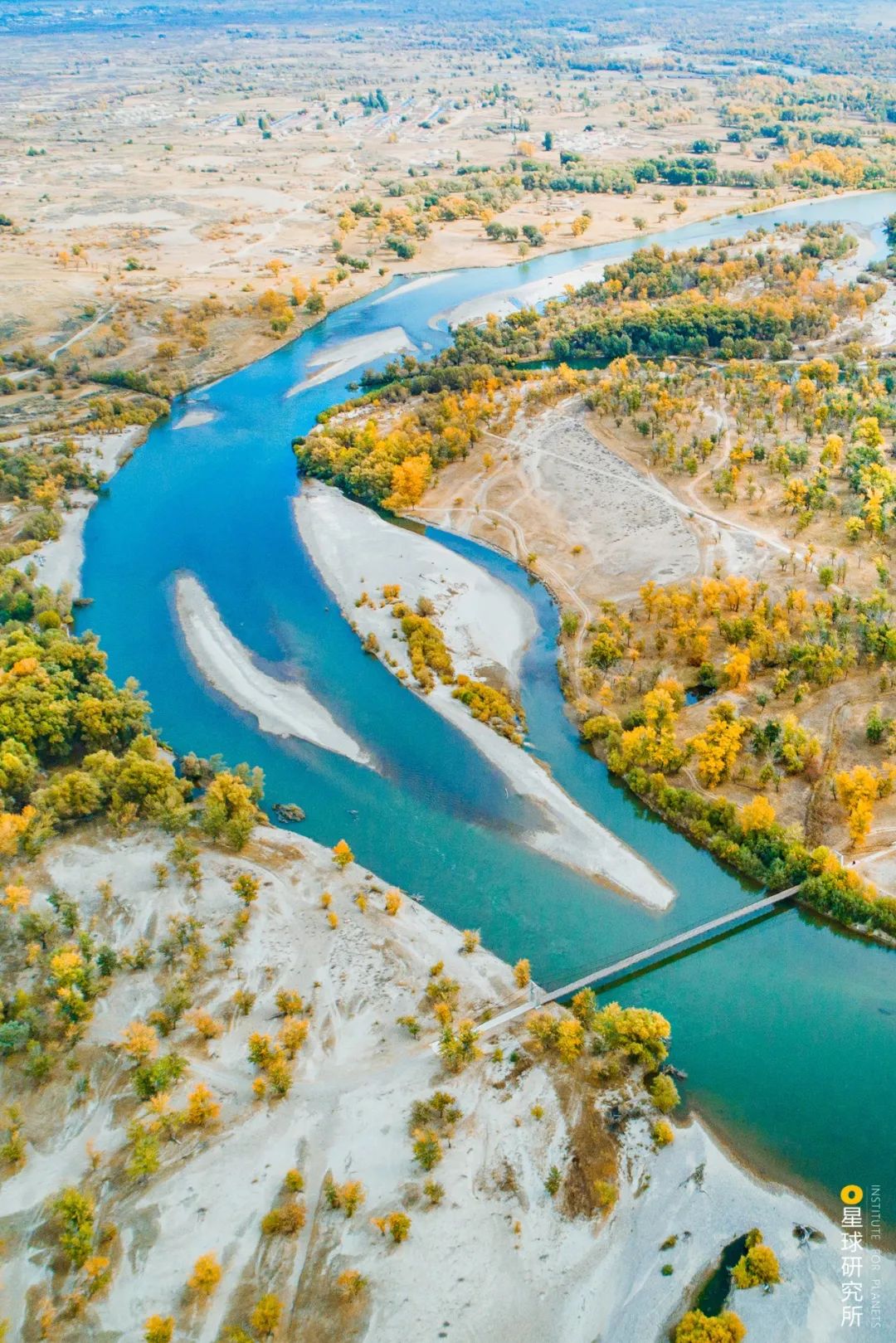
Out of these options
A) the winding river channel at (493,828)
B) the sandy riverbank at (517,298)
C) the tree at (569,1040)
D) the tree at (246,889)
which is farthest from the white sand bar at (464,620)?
the sandy riverbank at (517,298)

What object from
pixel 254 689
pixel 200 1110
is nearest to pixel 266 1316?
pixel 200 1110

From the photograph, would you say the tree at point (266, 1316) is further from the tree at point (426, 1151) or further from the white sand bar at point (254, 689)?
the white sand bar at point (254, 689)

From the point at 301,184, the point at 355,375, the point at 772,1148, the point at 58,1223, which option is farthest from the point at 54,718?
the point at 301,184

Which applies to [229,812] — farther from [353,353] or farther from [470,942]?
[353,353]

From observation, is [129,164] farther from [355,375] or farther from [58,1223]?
[58,1223]

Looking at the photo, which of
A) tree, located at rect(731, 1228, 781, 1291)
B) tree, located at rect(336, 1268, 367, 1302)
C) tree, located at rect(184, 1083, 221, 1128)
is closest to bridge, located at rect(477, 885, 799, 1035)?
tree, located at rect(336, 1268, 367, 1302)

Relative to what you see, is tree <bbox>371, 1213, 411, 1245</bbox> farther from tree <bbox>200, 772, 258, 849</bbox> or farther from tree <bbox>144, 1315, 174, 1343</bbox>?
tree <bbox>200, 772, 258, 849</bbox>
